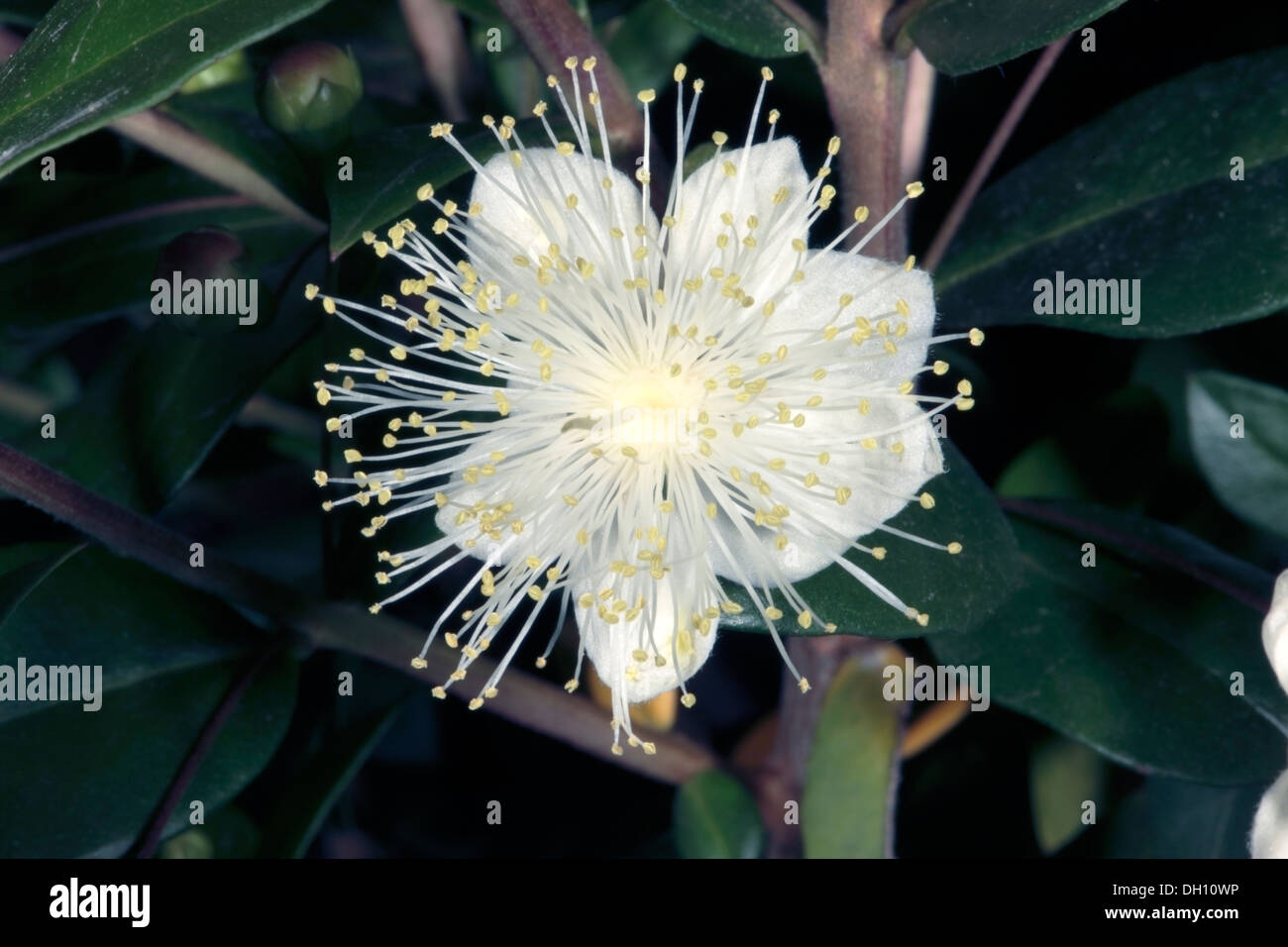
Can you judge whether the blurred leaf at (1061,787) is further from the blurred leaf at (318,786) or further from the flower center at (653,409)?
the blurred leaf at (318,786)

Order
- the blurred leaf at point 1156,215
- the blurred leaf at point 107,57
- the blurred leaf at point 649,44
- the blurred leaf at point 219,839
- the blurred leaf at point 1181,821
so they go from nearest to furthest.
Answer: the blurred leaf at point 107,57 < the blurred leaf at point 1156,215 < the blurred leaf at point 1181,821 < the blurred leaf at point 219,839 < the blurred leaf at point 649,44

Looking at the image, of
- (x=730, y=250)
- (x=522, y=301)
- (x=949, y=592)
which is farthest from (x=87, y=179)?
(x=949, y=592)

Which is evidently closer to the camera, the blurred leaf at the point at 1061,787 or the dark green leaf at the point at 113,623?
the dark green leaf at the point at 113,623

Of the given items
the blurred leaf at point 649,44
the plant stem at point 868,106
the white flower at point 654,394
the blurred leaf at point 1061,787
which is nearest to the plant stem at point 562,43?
the white flower at point 654,394

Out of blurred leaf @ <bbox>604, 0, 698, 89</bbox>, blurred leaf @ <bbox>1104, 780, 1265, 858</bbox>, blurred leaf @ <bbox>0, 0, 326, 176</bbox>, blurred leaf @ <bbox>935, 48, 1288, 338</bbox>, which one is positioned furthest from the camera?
blurred leaf @ <bbox>604, 0, 698, 89</bbox>

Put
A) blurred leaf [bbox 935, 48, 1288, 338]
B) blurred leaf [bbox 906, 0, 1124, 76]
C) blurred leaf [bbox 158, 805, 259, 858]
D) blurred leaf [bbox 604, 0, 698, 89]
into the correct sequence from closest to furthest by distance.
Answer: blurred leaf [bbox 906, 0, 1124, 76], blurred leaf [bbox 935, 48, 1288, 338], blurred leaf [bbox 158, 805, 259, 858], blurred leaf [bbox 604, 0, 698, 89]

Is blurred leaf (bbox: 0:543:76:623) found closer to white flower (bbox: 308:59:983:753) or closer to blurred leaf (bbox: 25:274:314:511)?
blurred leaf (bbox: 25:274:314:511)

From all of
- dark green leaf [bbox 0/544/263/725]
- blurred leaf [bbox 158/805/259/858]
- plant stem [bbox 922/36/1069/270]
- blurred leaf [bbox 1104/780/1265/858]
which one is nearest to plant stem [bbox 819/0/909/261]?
plant stem [bbox 922/36/1069/270]
